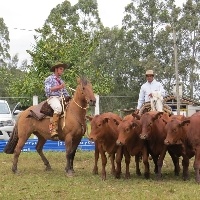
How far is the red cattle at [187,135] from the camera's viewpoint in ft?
30.8

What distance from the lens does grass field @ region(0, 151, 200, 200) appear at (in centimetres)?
819

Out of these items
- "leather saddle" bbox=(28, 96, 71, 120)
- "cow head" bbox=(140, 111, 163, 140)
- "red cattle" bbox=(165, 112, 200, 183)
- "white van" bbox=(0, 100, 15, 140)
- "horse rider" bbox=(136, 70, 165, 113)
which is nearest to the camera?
"red cattle" bbox=(165, 112, 200, 183)

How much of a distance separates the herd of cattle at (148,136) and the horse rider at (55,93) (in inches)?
36.4

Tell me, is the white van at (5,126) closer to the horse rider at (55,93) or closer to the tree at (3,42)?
Answer: the horse rider at (55,93)

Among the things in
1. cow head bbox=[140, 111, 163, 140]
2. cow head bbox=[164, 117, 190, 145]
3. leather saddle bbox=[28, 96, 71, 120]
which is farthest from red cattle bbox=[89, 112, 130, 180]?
leather saddle bbox=[28, 96, 71, 120]

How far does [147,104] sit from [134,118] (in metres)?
1.72

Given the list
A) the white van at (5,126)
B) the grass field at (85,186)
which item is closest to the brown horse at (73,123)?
the grass field at (85,186)

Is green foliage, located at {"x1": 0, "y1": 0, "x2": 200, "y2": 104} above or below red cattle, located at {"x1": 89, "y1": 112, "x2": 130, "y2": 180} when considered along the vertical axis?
above

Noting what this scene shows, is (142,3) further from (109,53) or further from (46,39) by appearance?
(46,39)

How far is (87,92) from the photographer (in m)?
10.8

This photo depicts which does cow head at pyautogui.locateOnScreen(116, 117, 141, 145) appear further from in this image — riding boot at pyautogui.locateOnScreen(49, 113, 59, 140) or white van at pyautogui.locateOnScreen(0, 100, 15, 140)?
white van at pyautogui.locateOnScreen(0, 100, 15, 140)

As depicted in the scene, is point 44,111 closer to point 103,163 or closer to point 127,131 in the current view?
point 103,163

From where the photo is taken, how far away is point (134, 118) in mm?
10211

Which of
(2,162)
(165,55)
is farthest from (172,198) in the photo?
(165,55)
